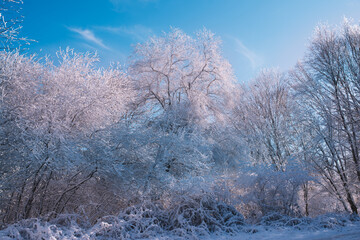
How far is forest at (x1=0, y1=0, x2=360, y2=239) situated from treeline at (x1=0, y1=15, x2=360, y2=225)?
0.15ft

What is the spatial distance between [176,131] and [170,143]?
4.90 ft

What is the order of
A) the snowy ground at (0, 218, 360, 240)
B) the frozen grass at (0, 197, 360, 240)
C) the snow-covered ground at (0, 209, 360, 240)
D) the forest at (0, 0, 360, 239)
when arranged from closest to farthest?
the snowy ground at (0, 218, 360, 240) < the snow-covered ground at (0, 209, 360, 240) < the frozen grass at (0, 197, 360, 240) < the forest at (0, 0, 360, 239)

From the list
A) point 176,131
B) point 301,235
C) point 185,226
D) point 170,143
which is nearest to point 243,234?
point 301,235

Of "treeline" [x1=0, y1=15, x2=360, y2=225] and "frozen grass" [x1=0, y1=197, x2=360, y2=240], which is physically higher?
"treeline" [x1=0, y1=15, x2=360, y2=225]

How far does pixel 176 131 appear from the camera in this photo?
7906 mm

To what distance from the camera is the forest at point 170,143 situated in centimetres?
430

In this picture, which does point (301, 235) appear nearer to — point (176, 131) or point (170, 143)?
point (170, 143)

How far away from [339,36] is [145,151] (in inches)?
342

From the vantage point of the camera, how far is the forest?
4.30 meters

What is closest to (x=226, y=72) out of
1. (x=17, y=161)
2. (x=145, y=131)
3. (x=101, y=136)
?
(x=145, y=131)

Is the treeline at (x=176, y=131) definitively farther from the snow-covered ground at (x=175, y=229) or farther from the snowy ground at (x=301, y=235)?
the snowy ground at (x=301, y=235)

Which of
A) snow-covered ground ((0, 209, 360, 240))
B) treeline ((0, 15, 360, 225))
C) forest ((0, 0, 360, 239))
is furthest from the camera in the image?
treeline ((0, 15, 360, 225))

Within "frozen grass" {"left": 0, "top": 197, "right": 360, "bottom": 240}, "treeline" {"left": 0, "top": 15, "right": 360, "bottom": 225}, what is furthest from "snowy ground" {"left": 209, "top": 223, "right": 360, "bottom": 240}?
"treeline" {"left": 0, "top": 15, "right": 360, "bottom": 225}

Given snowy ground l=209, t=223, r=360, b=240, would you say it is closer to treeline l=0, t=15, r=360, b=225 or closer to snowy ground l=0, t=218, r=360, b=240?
snowy ground l=0, t=218, r=360, b=240
